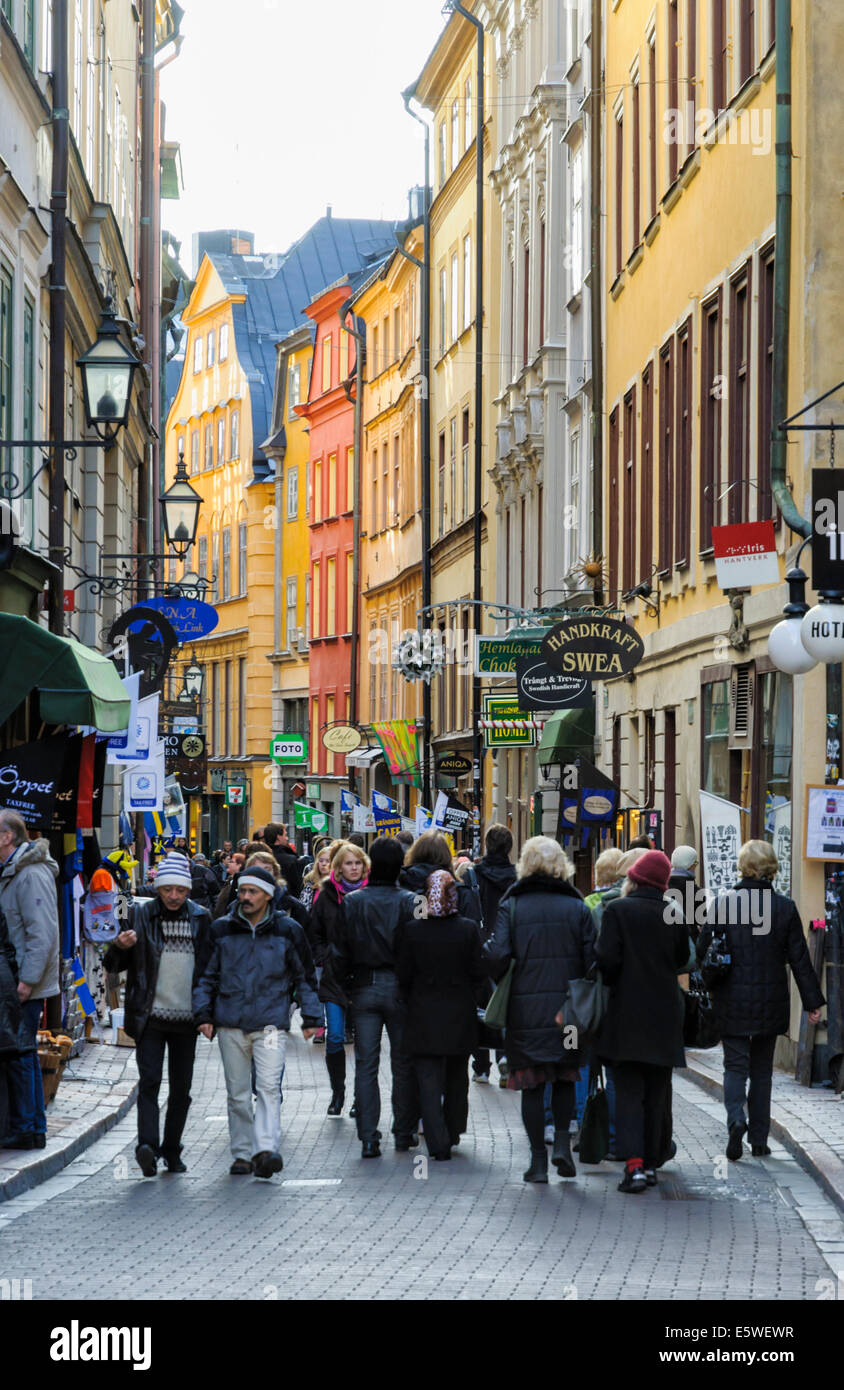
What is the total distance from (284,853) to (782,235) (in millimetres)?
10887

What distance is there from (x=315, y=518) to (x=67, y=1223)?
60255 millimetres

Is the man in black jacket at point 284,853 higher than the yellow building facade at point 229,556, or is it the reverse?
the yellow building facade at point 229,556

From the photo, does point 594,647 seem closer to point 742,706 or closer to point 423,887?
point 742,706

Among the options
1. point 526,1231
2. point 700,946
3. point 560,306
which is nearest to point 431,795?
point 560,306

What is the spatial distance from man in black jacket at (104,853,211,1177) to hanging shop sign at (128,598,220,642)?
12.9m

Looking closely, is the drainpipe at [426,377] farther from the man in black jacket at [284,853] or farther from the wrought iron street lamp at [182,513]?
the man in black jacket at [284,853]

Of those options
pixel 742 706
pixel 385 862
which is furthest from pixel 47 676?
pixel 742 706

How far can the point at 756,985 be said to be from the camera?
44.7 feet

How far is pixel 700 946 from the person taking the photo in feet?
45.7

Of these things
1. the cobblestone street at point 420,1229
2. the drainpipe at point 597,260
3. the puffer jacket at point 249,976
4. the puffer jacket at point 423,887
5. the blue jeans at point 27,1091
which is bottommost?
the cobblestone street at point 420,1229

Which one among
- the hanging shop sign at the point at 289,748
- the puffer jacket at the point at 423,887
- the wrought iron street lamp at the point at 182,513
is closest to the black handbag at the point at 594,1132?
the puffer jacket at the point at 423,887

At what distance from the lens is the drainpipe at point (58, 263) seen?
18.9 metres

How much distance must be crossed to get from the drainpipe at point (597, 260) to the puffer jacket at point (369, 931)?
57.6 feet

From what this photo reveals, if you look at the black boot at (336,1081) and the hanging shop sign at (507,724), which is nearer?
the black boot at (336,1081)
